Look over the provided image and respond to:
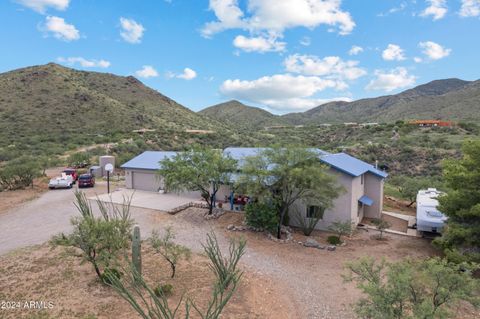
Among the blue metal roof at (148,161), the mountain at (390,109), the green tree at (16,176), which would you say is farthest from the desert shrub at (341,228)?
the mountain at (390,109)

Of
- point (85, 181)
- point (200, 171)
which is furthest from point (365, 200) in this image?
point (85, 181)

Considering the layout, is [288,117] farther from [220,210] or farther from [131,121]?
[220,210]

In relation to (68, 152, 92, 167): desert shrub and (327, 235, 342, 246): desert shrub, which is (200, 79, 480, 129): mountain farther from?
(327, 235, 342, 246): desert shrub

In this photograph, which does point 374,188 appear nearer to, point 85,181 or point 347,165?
point 347,165

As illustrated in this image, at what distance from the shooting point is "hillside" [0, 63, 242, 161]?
5028cm

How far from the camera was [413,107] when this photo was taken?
9094 centimetres

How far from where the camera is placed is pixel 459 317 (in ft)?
32.4

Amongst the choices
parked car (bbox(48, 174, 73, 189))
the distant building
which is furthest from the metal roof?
the distant building

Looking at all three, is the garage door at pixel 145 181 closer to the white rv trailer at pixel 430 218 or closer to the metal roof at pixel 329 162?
the metal roof at pixel 329 162

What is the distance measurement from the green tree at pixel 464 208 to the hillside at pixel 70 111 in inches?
1777

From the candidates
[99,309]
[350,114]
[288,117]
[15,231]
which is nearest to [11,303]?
[99,309]

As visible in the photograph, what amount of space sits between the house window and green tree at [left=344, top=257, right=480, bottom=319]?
9.65m

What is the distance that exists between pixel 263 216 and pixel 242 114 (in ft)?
398

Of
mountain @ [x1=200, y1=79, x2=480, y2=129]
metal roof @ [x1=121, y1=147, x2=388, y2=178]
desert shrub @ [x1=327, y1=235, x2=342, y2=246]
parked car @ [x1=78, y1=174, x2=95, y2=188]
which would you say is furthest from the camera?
mountain @ [x1=200, y1=79, x2=480, y2=129]
